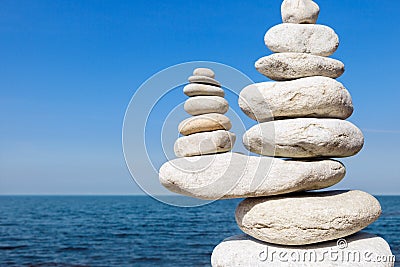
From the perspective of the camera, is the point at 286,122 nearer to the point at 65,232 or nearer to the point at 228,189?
the point at 228,189

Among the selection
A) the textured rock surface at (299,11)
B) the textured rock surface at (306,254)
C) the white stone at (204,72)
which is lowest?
the textured rock surface at (306,254)

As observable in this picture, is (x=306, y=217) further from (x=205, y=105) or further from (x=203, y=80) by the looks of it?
(x=203, y=80)

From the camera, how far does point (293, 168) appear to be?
6.40m

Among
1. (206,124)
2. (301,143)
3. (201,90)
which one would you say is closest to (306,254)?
(301,143)

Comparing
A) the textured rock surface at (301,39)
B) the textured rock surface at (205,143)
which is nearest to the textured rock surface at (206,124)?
the textured rock surface at (205,143)

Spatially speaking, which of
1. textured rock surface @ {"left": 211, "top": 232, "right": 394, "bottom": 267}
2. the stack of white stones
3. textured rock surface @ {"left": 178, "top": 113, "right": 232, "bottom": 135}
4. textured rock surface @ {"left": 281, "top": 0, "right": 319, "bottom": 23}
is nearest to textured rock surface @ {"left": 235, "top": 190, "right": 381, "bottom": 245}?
the stack of white stones

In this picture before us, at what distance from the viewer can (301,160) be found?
21.7 feet

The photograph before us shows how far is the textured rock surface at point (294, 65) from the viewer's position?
264 inches

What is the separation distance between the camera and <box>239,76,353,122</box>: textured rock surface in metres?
6.52

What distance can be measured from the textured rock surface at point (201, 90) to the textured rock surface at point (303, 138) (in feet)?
3.92

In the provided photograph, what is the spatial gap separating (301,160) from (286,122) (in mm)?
571

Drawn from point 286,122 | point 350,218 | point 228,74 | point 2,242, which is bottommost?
point 2,242

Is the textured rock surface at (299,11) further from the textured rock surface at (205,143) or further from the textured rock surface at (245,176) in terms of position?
the textured rock surface at (245,176)

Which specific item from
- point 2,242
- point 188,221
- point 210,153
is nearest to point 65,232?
point 2,242
